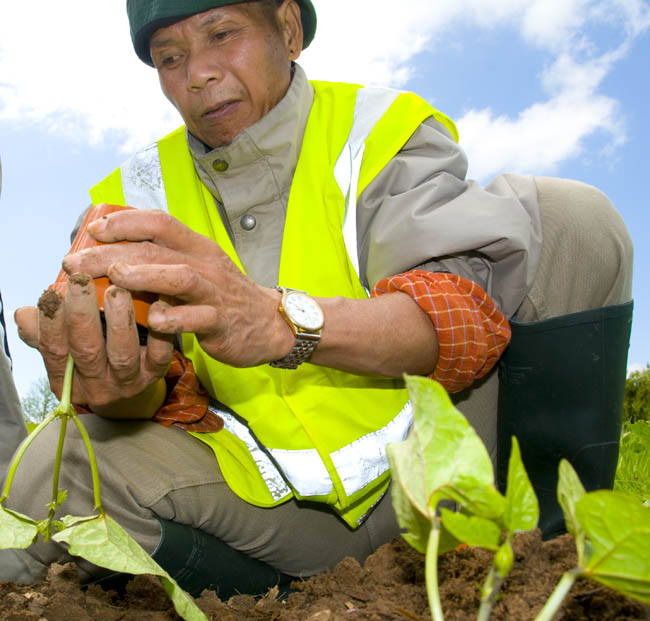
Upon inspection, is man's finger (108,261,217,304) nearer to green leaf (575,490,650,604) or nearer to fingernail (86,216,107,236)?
fingernail (86,216,107,236)

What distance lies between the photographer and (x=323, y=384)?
1.86 metres

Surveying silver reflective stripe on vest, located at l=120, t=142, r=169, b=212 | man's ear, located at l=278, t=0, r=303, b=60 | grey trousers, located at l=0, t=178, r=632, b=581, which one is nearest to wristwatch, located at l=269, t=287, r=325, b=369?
grey trousers, located at l=0, t=178, r=632, b=581

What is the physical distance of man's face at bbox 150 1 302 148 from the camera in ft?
6.21

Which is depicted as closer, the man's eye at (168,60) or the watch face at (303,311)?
the watch face at (303,311)

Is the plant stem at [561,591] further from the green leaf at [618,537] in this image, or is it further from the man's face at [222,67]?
the man's face at [222,67]

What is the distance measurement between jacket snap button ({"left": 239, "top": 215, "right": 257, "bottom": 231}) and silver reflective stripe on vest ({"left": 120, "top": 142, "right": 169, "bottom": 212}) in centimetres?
29

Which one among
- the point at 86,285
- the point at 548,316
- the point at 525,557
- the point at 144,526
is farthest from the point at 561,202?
the point at 144,526

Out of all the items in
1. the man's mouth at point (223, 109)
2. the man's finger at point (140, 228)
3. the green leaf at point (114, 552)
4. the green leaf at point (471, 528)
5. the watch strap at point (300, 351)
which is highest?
the man's mouth at point (223, 109)

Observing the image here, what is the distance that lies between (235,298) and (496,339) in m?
0.77

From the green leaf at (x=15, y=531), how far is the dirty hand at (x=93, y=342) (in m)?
0.38

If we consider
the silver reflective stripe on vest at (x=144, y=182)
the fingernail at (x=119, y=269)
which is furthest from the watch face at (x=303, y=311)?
the silver reflective stripe on vest at (x=144, y=182)

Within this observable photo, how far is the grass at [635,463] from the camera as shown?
3061 mm

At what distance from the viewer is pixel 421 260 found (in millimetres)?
1692

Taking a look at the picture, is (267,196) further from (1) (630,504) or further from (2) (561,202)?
(1) (630,504)
